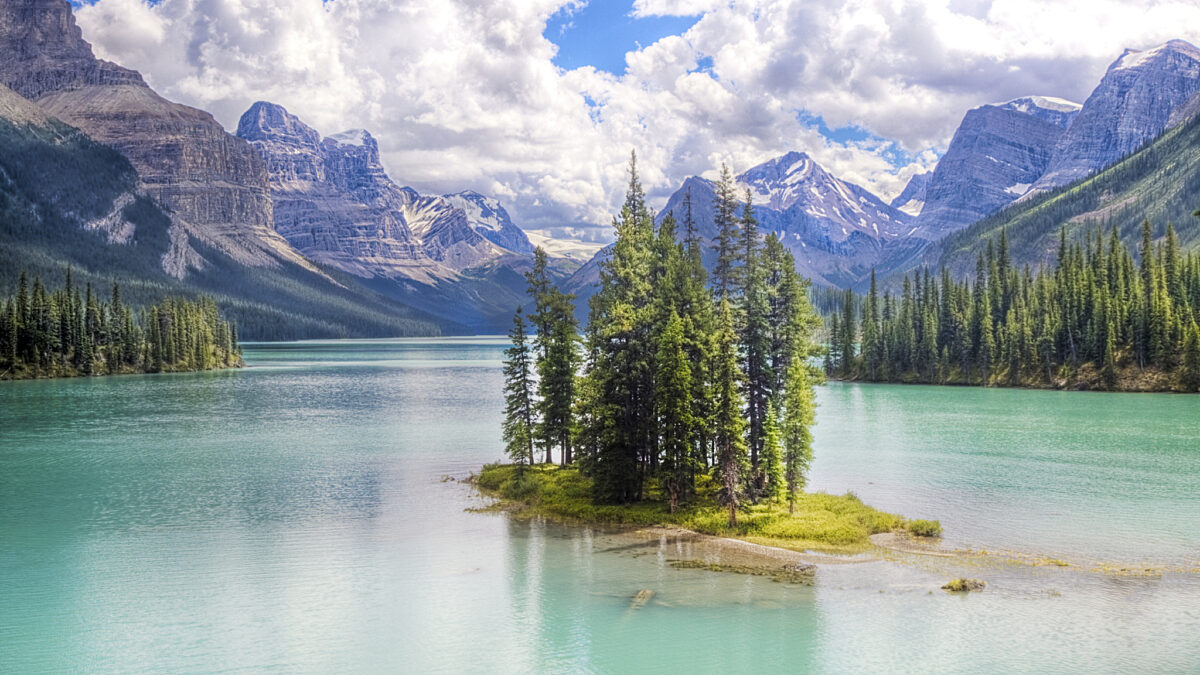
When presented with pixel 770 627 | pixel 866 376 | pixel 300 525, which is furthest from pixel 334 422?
pixel 866 376

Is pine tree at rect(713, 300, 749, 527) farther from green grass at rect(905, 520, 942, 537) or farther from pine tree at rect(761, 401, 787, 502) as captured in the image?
green grass at rect(905, 520, 942, 537)

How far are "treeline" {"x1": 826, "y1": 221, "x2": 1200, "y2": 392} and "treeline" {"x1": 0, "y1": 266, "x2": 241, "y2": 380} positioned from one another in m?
139

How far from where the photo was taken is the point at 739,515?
45812 mm

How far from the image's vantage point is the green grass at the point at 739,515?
43.0 m

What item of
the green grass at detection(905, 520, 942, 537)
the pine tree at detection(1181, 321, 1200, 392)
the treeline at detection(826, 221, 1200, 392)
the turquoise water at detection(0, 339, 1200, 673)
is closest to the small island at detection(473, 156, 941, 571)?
the green grass at detection(905, 520, 942, 537)

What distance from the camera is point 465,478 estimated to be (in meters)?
62.1

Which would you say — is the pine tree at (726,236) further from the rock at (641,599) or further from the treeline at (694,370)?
the rock at (641,599)

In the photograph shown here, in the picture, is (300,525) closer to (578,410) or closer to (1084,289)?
(578,410)

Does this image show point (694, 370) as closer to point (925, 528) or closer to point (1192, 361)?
point (925, 528)

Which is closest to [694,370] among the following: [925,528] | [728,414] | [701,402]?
[701,402]

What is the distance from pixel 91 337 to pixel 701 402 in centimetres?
16359

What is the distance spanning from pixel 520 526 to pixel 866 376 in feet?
468

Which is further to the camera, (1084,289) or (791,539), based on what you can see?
(1084,289)

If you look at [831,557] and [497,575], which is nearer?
[497,575]
